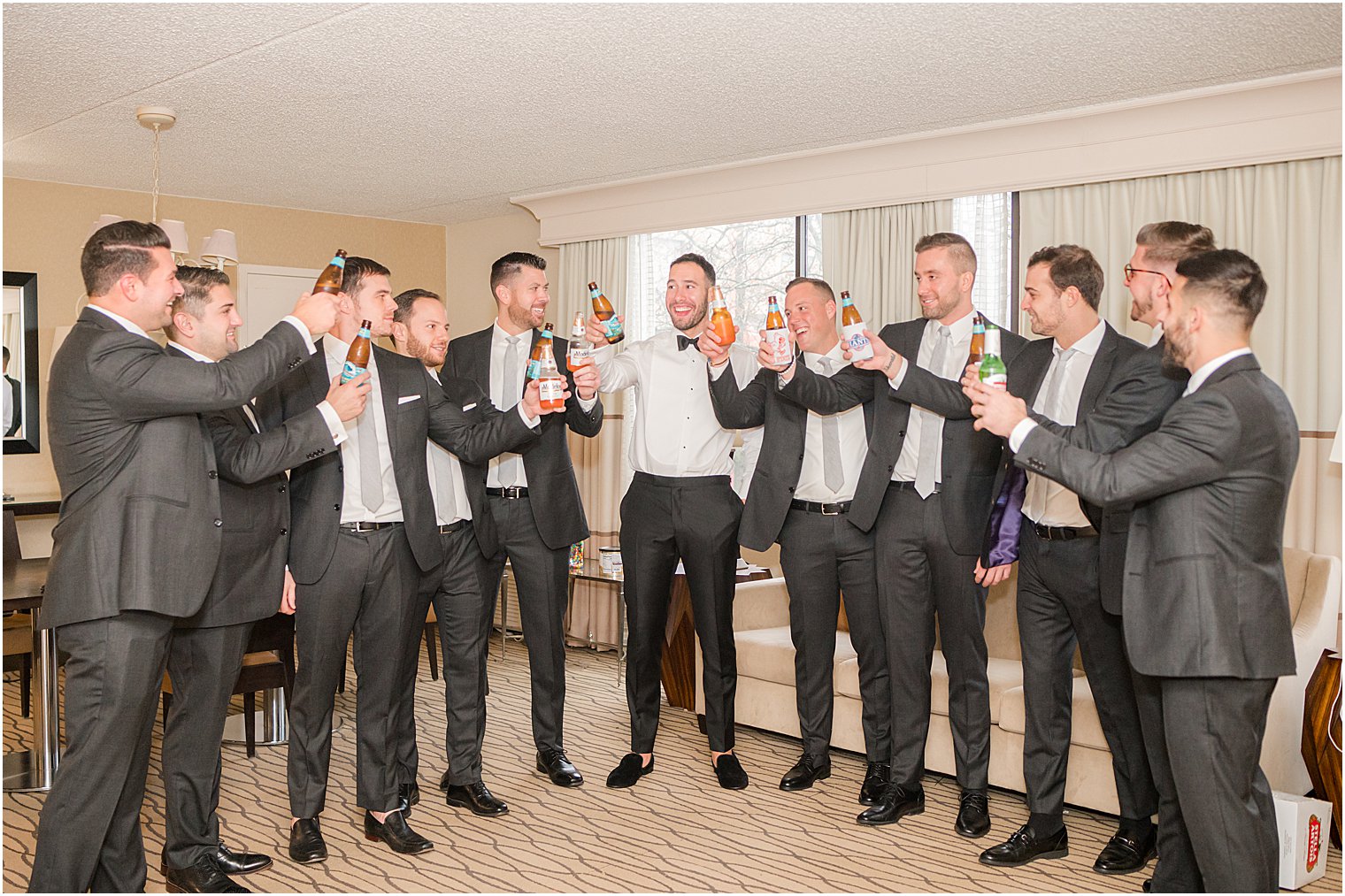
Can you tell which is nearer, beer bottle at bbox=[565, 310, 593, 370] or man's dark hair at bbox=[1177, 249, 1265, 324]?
man's dark hair at bbox=[1177, 249, 1265, 324]

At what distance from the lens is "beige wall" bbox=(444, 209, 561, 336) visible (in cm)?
785

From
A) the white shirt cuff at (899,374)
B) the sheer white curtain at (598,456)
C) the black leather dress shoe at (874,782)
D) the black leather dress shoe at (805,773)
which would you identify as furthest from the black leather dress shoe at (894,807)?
the sheer white curtain at (598,456)

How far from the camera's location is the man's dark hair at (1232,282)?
272cm

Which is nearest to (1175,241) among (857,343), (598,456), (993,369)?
(993,369)

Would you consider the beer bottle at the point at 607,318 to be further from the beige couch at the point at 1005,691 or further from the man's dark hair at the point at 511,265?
the beige couch at the point at 1005,691

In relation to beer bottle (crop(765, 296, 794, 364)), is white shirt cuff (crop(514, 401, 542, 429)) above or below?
below

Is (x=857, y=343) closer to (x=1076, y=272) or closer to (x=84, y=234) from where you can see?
(x=1076, y=272)

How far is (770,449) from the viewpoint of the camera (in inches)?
176

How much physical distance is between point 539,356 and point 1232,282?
7.34ft

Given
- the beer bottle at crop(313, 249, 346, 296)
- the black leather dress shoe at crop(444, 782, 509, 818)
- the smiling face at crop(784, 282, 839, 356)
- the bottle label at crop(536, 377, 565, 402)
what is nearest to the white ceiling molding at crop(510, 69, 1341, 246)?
the smiling face at crop(784, 282, 839, 356)

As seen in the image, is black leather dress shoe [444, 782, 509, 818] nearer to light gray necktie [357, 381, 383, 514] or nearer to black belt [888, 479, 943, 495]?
light gray necktie [357, 381, 383, 514]

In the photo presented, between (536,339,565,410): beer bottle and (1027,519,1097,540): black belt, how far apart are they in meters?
1.64

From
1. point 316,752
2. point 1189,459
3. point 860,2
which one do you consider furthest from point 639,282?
point 1189,459

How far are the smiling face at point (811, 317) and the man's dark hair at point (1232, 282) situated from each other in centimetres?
192
